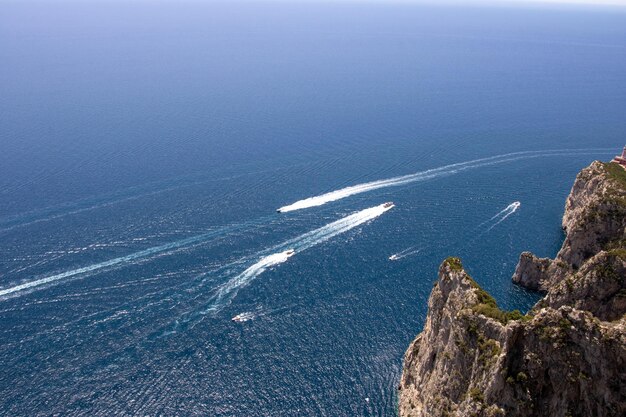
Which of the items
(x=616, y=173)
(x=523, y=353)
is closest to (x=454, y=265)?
(x=523, y=353)

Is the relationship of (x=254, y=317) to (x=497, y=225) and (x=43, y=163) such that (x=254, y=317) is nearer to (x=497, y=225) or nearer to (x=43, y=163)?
(x=497, y=225)

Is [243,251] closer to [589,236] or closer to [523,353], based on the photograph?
[589,236]

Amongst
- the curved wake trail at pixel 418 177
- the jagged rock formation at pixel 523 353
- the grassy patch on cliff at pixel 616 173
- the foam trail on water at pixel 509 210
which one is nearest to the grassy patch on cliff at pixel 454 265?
the jagged rock formation at pixel 523 353

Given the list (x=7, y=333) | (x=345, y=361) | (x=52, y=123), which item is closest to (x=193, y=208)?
(x=7, y=333)

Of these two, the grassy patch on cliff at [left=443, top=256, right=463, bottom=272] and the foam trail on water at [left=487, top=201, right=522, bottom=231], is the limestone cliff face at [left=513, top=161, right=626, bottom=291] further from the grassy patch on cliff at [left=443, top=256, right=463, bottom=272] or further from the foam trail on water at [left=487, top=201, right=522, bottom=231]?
the grassy patch on cliff at [left=443, top=256, right=463, bottom=272]

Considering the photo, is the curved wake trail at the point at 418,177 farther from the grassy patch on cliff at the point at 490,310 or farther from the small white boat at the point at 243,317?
the grassy patch on cliff at the point at 490,310
